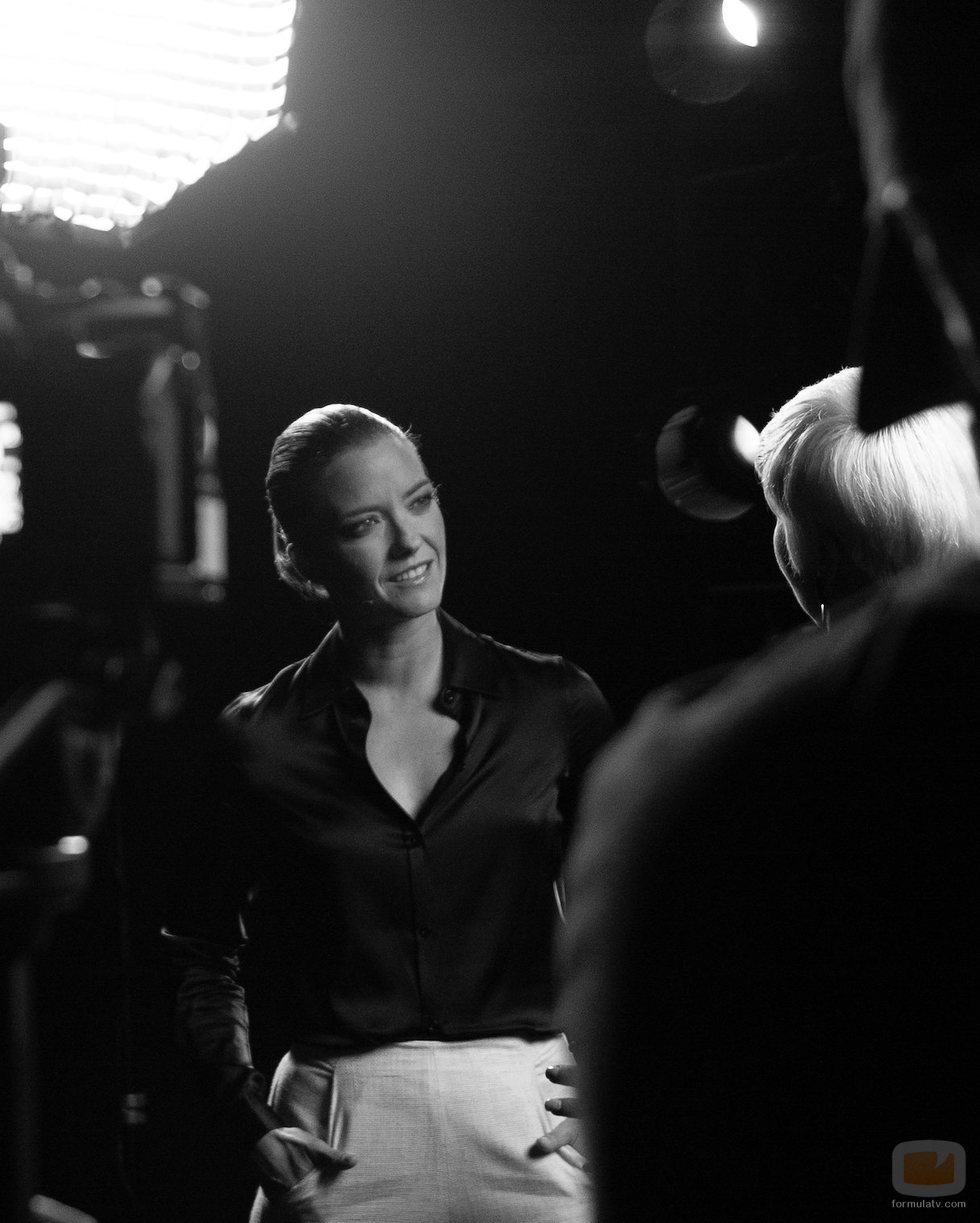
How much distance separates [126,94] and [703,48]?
7.44 feet

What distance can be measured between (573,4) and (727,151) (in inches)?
20.6

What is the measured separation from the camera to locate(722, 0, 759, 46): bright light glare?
105 inches

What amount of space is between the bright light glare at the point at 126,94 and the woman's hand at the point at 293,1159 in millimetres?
1419

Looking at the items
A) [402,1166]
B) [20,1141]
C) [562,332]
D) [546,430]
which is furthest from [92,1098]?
[20,1141]

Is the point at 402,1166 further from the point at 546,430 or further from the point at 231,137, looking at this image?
the point at 546,430

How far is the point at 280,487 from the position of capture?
219 centimetres

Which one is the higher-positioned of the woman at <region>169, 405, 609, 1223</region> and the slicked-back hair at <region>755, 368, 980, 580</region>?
the slicked-back hair at <region>755, 368, 980, 580</region>

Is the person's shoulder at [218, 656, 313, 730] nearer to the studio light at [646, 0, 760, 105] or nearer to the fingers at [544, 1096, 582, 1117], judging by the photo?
the fingers at [544, 1096, 582, 1117]

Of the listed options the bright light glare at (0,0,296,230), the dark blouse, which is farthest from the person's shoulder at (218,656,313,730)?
the bright light glare at (0,0,296,230)

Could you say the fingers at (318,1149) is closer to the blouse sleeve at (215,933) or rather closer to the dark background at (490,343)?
the blouse sleeve at (215,933)

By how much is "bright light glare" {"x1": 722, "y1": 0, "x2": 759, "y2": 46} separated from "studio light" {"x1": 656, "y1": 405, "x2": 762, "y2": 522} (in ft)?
2.64

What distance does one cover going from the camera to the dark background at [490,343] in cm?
287

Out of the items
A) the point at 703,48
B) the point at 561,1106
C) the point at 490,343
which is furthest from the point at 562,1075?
the point at 703,48

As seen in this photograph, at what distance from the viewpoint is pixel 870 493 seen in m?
1.33
